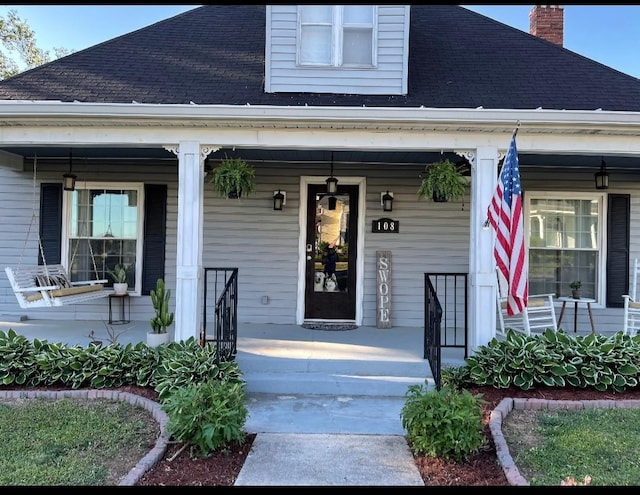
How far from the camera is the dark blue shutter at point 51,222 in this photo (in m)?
6.47

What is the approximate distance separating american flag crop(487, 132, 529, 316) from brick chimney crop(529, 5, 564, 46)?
5207 mm

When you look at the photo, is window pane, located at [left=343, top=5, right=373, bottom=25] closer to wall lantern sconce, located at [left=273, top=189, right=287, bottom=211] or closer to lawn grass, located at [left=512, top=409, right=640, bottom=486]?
wall lantern sconce, located at [left=273, top=189, right=287, bottom=211]

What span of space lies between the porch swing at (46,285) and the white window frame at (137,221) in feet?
0.46

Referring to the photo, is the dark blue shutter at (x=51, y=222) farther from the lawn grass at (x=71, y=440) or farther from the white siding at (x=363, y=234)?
the lawn grass at (x=71, y=440)

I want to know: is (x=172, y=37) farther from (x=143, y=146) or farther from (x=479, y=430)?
(x=479, y=430)

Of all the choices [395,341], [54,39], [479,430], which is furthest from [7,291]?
[54,39]

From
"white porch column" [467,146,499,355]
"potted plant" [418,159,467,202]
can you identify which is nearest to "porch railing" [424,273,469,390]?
"white porch column" [467,146,499,355]

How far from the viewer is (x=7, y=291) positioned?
21.2ft

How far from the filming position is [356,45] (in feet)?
19.4

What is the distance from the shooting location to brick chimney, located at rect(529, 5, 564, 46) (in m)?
7.64

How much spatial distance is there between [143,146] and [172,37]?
10.3ft

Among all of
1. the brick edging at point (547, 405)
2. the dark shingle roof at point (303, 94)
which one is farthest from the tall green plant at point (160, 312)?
the brick edging at point (547, 405)

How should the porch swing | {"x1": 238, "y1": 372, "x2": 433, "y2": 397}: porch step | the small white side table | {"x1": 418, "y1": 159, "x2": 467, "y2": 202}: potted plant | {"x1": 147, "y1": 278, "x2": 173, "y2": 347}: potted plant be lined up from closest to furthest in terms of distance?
1. {"x1": 238, "y1": 372, "x2": 433, "y2": 397}: porch step
2. {"x1": 147, "y1": 278, "x2": 173, "y2": 347}: potted plant
3. {"x1": 418, "y1": 159, "x2": 467, "y2": 202}: potted plant
4. the porch swing
5. the small white side table

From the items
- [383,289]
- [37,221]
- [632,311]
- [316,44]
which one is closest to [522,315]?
[632,311]
